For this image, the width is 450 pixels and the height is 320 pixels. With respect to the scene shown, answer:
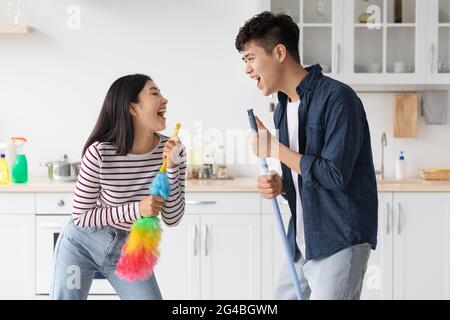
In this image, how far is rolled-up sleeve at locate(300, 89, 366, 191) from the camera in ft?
7.72

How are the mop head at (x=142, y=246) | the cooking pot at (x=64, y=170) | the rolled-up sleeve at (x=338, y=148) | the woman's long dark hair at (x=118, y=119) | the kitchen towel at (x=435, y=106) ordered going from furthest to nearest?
1. the kitchen towel at (x=435, y=106)
2. the cooking pot at (x=64, y=170)
3. the woman's long dark hair at (x=118, y=119)
4. the mop head at (x=142, y=246)
5. the rolled-up sleeve at (x=338, y=148)

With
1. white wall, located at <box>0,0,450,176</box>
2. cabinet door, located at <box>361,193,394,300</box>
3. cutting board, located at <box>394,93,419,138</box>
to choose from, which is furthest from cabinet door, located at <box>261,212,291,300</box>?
cutting board, located at <box>394,93,419,138</box>

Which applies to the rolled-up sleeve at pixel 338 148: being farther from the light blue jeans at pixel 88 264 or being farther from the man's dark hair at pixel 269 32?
the light blue jeans at pixel 88 264

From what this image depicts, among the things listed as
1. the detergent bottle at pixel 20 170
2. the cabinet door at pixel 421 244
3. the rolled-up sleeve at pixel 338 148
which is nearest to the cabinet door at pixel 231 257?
the cabinet door at pixel 421 244

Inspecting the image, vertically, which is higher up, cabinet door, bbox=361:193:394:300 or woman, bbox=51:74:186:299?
woman, bbox=51:74:186:299

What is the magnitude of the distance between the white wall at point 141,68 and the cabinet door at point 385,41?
276 mm

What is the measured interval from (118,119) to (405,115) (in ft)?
7.85

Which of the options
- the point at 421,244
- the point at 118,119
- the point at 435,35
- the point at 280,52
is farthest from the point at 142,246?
the point at 435,35

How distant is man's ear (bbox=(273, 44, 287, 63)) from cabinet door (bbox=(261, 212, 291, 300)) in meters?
1.77

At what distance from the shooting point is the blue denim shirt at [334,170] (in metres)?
2.36

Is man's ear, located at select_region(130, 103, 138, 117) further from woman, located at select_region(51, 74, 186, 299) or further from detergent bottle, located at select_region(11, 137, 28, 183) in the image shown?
detergent bottle, located at select_region(11, 137, 28, 183)

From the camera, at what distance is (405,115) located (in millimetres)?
4703

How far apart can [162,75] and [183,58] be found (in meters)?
0.16

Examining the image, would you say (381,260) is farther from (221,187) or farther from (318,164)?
(318,164)
